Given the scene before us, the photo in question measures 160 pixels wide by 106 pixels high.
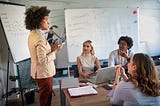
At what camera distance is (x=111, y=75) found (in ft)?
7.27

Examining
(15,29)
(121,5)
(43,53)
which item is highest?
(121,5)

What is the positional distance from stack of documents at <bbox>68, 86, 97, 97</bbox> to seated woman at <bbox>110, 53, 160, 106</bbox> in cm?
37

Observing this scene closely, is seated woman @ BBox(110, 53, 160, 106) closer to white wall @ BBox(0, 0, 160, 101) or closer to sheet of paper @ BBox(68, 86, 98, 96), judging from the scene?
sheet of paper @ BBox(68, 86, 98, 96)

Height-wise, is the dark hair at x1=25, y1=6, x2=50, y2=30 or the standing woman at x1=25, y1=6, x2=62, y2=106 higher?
the dark hair at x1=25, y1=6, x2=50, y2=30

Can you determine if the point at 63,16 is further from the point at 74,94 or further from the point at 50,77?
the point at 74,94

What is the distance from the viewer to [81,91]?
185 cm

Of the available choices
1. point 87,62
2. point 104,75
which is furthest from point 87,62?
point 104,75

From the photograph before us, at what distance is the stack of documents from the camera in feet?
5.85

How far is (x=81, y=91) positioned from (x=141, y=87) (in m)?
0.62

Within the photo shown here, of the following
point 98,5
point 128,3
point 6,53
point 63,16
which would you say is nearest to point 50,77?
point 6,53

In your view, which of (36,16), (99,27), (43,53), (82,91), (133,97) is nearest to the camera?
(133,97)

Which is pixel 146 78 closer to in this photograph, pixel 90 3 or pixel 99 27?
pixel 99 27

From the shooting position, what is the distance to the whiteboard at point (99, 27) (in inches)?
156

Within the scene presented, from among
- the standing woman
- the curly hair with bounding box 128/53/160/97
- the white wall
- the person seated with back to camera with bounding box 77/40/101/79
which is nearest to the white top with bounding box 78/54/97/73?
the person seated with back to camera with bounding box 77/40/101/79
